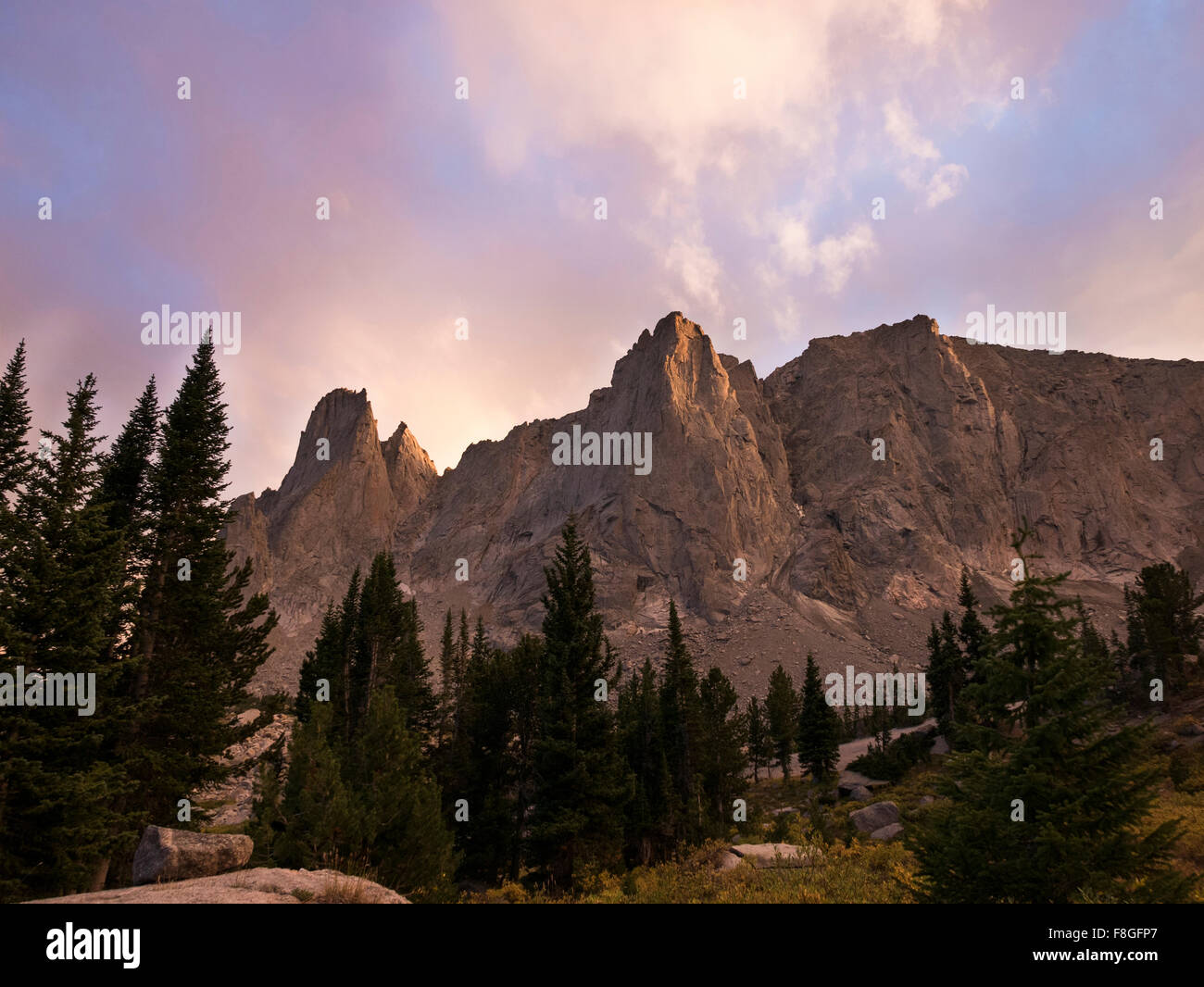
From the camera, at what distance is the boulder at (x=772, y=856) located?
16.6 metres

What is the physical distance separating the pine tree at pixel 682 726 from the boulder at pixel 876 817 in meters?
9.09

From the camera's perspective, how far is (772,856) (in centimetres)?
1770

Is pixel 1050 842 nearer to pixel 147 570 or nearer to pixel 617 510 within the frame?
pixel 147 570

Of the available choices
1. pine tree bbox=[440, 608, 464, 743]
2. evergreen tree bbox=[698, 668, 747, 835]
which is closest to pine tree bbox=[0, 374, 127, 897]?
pine tree bbox=[440, 608, 464, 743]

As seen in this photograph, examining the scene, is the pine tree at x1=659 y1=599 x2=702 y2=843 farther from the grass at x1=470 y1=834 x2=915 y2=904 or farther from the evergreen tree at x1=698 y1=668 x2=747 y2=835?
the grass at x1=470 y1=834 x2=915 y2=904

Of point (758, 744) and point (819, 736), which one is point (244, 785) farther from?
point (758, 744)

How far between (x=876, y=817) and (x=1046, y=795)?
26.9 meters

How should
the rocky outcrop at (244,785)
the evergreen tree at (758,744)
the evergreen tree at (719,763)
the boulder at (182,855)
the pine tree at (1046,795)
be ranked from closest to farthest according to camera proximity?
the pine tree at (1046,795)
the boulder at (182,855)
the rocky outcrop at (244,785)
the evergreen tree at (719,763)
the evergreen tree at (758,744)

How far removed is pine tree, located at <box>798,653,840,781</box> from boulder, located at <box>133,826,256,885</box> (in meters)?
61.8

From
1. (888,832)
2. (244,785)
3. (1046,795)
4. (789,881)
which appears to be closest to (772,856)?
(789,881)

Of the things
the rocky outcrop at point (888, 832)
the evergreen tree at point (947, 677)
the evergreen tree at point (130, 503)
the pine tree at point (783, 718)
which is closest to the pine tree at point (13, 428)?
the evergreen tree at point (130, 503)

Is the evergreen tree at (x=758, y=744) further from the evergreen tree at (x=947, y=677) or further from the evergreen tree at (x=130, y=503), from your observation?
A: the evergreen tree at (x=130, y=503)

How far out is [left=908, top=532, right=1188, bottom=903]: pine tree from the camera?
10.1 metres
